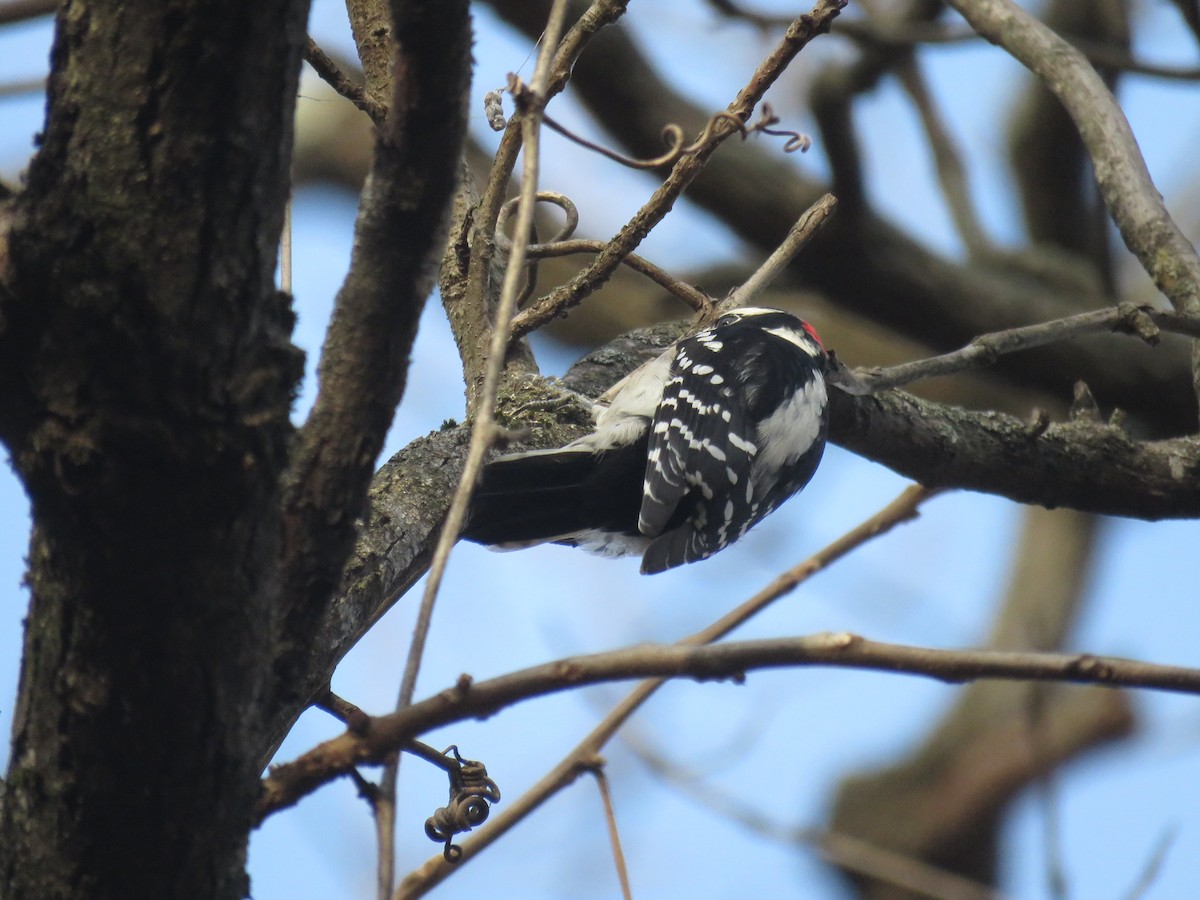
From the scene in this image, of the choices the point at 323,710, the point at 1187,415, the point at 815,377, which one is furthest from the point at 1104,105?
the point at 1187,415

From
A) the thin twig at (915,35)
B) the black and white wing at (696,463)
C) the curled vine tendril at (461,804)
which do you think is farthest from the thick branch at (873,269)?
the curled vine tendril at (461,804)

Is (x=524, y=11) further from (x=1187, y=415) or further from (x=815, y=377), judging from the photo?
(x=1187, y=415)

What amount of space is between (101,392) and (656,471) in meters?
2.08

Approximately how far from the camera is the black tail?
287 centimetres

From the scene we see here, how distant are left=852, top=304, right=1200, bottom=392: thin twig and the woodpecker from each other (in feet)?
1.68

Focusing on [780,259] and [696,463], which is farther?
[696,463]

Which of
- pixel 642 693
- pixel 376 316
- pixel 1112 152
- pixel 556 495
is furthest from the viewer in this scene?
pixel 556 495

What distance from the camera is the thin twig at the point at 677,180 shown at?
7.00ft

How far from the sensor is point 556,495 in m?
3.01

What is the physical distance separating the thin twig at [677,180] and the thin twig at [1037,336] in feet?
1.75

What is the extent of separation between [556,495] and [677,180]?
39.2 inches

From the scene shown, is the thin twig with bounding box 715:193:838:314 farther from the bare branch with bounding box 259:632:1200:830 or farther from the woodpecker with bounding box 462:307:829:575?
the bare branch with bounding box 259:632:1200:830

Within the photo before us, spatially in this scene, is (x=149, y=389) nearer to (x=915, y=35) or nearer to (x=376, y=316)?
(x=376, y=316)

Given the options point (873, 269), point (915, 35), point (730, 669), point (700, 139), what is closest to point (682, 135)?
point (700, 139)
